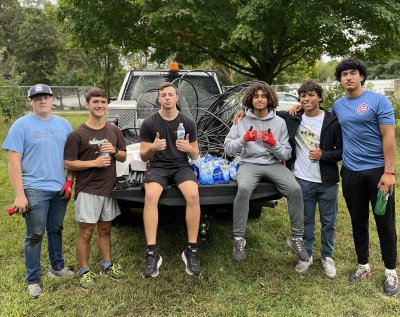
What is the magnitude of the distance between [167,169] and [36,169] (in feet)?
3.40

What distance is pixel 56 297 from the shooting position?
3.07 meters

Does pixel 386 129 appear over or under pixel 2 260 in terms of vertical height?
over

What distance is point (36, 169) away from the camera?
3.05 meters

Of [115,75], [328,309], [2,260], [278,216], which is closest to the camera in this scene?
[328,309]

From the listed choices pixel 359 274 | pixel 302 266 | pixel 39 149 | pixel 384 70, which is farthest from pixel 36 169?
pixel 384 70

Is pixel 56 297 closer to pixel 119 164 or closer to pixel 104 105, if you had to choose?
pixel 119 164

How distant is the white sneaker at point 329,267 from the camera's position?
346 centimetres

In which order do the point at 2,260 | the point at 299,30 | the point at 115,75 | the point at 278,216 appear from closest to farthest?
the point at 2,260 → the point at 278,216 → the point at 299,30 → the point at 115,75

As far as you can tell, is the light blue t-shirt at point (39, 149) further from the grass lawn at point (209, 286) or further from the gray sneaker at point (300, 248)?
the gray sneaker at point (300, 248)

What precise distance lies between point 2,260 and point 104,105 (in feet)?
6.21

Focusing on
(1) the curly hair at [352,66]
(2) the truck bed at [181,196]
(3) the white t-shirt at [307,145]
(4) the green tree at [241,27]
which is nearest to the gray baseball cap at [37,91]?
(2) the truck bed at [181,196]

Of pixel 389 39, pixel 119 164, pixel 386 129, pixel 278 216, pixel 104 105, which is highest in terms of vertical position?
pixel 389 39

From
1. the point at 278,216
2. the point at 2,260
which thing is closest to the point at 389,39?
the point at 278,216

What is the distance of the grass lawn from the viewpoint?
2938 millimetres
